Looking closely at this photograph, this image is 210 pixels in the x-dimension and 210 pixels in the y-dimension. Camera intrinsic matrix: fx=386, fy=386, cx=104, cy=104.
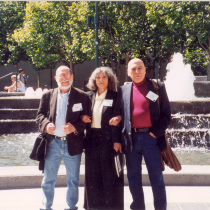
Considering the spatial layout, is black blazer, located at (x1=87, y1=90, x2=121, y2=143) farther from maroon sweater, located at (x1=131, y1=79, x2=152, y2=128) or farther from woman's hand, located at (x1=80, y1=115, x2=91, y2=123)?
maroon sweater, located at (x1=131, y1=79, x2=152, y2=128)

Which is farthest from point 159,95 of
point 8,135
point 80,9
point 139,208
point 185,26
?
point 80,9

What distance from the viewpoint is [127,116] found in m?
4.22

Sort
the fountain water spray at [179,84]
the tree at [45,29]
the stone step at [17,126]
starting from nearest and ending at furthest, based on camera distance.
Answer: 1. the stone step at [17,126]
2. the fountain water spray at [179,84]
3. the tree at [45,29]

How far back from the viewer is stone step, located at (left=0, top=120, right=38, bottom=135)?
464 inches

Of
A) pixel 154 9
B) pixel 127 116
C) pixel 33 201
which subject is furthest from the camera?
pixel 154 9

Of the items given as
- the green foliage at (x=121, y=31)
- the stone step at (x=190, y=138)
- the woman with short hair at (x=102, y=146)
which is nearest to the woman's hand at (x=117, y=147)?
the woman with short hair at (x=102, y=146)

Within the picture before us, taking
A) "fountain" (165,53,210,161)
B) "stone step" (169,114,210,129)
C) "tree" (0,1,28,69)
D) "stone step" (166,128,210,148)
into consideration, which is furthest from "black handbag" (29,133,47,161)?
"tree" (0,1,28,69)

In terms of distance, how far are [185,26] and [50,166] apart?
22.4m

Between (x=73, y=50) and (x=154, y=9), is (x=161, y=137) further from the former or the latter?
(x=73, y=50)

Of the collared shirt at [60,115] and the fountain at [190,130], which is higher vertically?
the collared shirt at [60,115]

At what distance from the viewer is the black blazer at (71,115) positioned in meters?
4.23

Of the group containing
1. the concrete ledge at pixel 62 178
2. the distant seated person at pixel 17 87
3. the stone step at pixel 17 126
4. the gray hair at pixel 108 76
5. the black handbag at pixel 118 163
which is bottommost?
the concrete ledge at pixel 62 178

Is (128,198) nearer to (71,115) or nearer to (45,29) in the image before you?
(71,115)

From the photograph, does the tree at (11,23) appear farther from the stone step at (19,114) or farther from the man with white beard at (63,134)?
the man with white beard at (63,134)
